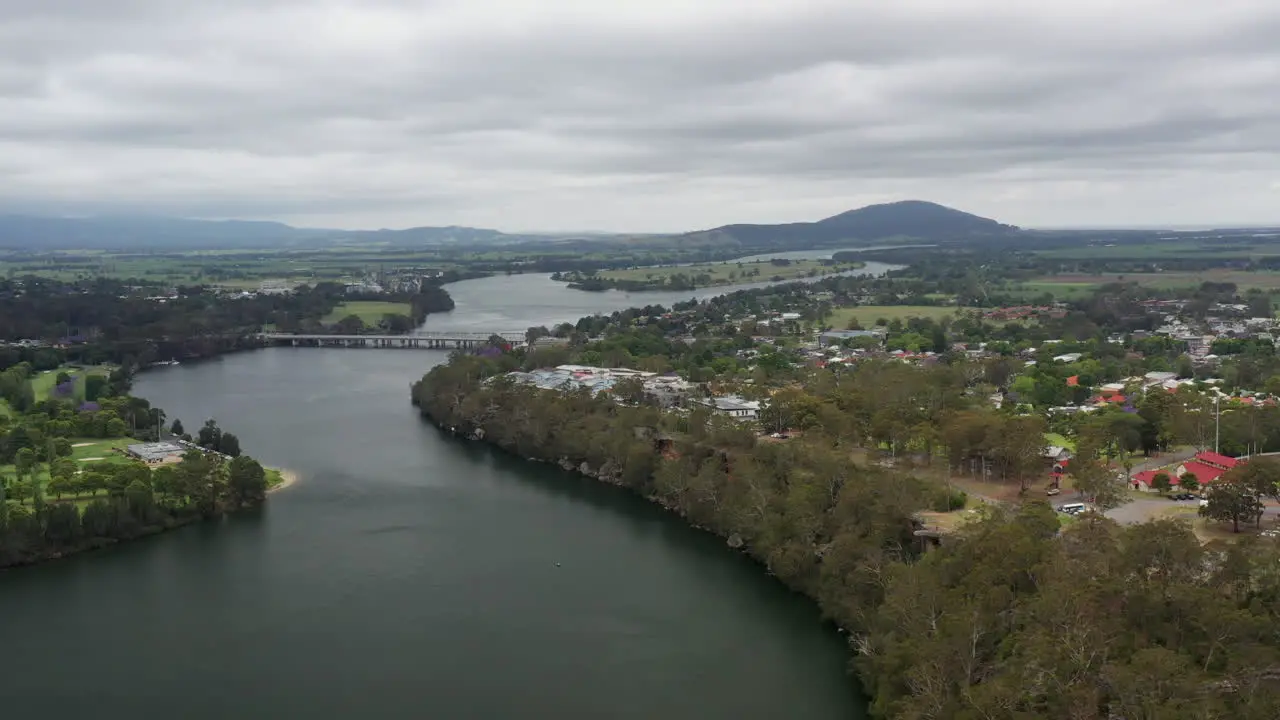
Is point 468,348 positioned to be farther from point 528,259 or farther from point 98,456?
point 528,259

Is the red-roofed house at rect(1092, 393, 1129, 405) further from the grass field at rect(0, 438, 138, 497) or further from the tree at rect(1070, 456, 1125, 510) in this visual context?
the grass field at rect(0, 438, 138, 497)

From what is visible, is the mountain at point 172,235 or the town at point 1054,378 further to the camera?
the mountain at point 172,235

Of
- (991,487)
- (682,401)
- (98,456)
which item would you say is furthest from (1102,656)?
(98,456)

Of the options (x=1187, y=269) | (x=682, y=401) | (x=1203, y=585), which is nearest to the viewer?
(x=1203, y=585)

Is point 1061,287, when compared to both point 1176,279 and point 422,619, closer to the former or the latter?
point 1176,279

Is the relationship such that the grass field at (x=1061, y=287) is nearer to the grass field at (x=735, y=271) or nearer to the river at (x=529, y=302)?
the river at (x=529, y=302)

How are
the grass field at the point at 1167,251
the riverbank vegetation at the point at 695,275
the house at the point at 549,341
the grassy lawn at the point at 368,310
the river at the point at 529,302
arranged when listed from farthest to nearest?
the grass field at the point at 1167,251 → the riverbank vegetation at the point at 695,275 → the grassy lawn at the point at 368,310 → the river at the point at 529,302 → the house at the point at 549,341

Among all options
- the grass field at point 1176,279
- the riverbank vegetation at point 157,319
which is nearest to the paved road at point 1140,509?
the riverbank vegetation at point 157,319
